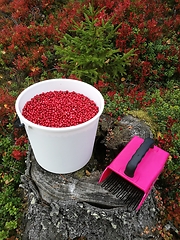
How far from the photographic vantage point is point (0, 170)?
3.42 m

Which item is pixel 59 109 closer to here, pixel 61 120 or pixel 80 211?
pixel 61 120

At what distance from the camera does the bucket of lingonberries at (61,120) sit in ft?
6.77

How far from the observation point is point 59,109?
230cm

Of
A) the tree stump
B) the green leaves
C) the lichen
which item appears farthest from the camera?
the green leaves

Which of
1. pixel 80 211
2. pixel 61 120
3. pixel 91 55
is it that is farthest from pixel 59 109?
pixel 91 55

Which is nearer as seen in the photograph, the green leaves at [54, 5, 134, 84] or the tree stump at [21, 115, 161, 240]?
the tree stump at [21, 115, 161, 240]

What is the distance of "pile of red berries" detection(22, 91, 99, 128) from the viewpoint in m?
2.20

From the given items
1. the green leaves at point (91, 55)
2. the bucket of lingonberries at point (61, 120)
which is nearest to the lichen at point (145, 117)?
the green leaves at point (91, 55)

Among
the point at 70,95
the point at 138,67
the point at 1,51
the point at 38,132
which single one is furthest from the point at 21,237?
the point at 1,51

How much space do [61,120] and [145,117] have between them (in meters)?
1.47

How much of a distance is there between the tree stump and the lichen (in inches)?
36.5

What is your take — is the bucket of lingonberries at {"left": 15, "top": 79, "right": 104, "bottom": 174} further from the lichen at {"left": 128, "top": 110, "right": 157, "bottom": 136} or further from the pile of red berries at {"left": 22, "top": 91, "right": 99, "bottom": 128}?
the lichen at {"left": 128, "top": 110, "right": 157, "bottom": 136}

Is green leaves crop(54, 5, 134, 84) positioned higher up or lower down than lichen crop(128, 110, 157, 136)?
higher up

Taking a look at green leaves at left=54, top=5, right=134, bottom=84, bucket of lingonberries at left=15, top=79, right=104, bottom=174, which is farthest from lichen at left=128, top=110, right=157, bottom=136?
bucket of lingonberries at left=15, top=79, right=104, bottom=174
